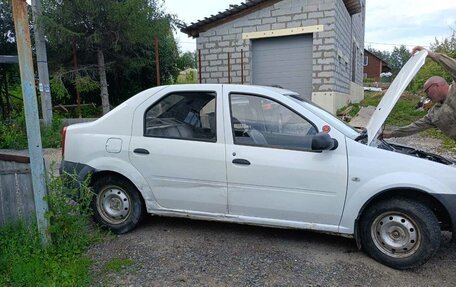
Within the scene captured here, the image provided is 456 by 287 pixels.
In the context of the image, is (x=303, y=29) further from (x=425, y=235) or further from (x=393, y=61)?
(x=393, y=61)

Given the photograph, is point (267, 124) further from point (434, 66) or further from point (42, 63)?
point (434, 66)

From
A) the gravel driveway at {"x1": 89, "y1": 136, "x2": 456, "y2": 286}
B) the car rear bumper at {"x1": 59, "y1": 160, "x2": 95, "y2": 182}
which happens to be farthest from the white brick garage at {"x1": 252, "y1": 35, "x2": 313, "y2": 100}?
the car rear bumper at {"x1": 59, "y1": 160, "x2": 95, "y2": 182}

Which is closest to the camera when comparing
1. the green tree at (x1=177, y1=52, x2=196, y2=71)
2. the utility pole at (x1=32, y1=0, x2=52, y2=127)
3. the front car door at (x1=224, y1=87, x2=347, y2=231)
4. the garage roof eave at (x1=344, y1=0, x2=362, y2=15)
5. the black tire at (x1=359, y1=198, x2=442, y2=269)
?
the black tire at (x1=359, y1=198, x2=442, y2=269)

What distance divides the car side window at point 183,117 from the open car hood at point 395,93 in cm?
160

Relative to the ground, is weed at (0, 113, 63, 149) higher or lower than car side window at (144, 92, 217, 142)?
lower

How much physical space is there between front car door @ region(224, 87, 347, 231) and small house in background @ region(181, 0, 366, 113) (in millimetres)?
9258

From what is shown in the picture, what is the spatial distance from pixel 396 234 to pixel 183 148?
2216 mm

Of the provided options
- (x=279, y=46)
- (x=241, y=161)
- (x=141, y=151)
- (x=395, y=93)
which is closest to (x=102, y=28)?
(x=279, y=46)

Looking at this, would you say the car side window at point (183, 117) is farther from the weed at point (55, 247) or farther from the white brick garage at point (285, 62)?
the white brick garage at point (285, 62)

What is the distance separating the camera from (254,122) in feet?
11.9

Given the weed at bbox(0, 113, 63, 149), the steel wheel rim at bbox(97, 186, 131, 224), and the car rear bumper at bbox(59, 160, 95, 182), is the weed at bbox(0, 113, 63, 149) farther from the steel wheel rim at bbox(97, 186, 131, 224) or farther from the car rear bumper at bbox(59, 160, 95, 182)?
the steel wheel rim at bbox(97, 186, 131, 224)

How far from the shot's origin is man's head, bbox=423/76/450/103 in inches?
155

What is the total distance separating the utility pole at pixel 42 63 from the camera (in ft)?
33.1

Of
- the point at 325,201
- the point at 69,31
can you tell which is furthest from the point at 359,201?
the point at 69,31
